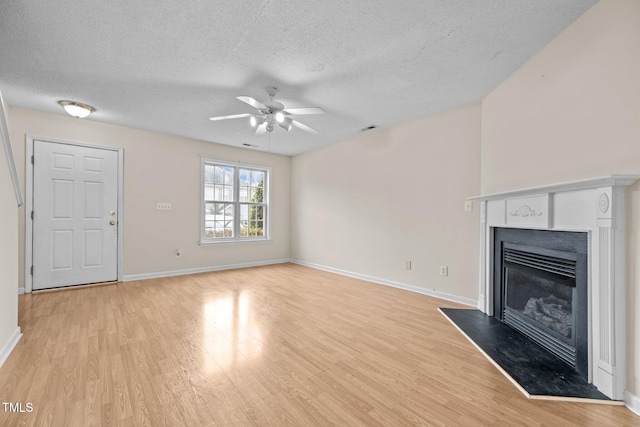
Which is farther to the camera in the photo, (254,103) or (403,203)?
(403,203)

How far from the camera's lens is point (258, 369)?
1.87m

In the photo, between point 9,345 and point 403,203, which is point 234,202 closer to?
point 403,203

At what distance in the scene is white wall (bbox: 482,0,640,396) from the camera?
156cm

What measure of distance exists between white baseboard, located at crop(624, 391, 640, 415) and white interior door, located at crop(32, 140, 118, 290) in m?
5.74

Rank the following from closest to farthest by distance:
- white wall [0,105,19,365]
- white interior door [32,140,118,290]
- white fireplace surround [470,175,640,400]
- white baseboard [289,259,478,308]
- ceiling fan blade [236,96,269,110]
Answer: white fireplace surround [470,175,640,400] < white wall [0,105,19,365] < ceiling fan blade [236,96,269,110] < white baseboard [289,259,478,308] < white interior door [32,140,118,290]

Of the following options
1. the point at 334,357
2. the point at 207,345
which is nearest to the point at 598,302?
the point at 334,357

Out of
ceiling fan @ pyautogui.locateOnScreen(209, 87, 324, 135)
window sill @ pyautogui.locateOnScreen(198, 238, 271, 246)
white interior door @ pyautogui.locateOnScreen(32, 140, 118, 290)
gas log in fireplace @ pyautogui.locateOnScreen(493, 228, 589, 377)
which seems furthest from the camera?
window sill @ pyautogui.locateOnScreen(198, 238, 271, 246)

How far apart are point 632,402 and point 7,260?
4347mm

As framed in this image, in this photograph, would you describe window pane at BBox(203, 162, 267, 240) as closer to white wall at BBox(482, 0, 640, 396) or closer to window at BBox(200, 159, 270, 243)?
window at BBox(200, 159, 270, 243)

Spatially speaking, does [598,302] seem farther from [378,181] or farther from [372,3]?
[378,181]

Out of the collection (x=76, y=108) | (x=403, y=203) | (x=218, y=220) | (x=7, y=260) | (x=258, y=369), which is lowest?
(x=258, y=369)

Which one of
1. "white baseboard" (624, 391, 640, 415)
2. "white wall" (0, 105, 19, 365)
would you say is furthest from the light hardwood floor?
"white wall" (0, 105, 19, 365)

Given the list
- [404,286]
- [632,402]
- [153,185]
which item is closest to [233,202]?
[153,185]

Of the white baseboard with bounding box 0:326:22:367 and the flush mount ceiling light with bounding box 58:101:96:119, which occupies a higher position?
the flush mount ceiling light with bounding box 58:101:96:119
